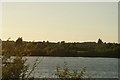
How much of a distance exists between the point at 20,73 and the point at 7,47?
18.1 inches

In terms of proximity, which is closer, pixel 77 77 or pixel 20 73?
pixel 20 73

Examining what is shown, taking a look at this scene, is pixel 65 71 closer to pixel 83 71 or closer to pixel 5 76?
pixel 83 71

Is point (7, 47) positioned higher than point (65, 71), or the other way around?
point (7, 47)

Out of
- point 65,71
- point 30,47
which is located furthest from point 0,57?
point 65,71

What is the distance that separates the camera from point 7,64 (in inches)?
234

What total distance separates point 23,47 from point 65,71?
2.83 ft

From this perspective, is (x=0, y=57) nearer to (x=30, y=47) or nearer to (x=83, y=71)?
(x=30, y=47)

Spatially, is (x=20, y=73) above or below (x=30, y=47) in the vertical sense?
below

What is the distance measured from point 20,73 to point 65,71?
33.7 inches

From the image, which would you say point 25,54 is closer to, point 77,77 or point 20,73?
point 20,73

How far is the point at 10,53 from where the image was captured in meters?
5.94

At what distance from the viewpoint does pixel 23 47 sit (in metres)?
6.10

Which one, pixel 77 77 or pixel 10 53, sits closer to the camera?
pixel 10 53

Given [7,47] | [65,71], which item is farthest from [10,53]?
[65,71]
